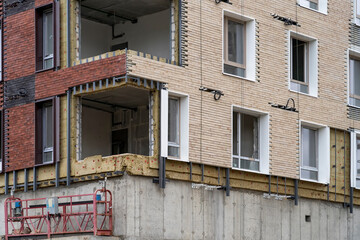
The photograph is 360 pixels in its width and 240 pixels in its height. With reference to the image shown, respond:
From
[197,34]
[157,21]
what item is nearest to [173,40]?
[197,34]

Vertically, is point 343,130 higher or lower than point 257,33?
lower

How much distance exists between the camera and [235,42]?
1575 inches

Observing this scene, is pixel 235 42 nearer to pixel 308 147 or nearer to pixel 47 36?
pixel 308 147

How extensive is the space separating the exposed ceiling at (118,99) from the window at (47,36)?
200 cm

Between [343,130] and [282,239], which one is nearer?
[282,239]

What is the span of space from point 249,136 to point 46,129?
A: 7953 mm

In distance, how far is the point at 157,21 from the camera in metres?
41.0

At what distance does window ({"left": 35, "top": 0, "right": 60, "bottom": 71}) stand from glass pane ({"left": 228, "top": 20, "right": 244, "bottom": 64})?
6692 millimetres

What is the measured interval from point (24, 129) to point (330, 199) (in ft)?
43.0

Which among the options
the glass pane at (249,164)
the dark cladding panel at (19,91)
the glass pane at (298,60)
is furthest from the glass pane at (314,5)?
the dark cladding panel at (19,91)

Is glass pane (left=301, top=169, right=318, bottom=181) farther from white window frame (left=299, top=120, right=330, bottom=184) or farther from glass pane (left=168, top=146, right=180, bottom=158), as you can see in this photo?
glass pane (left=168, top=146, right=180, bottom=158)

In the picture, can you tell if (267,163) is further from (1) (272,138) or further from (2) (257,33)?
(2) (257,33)

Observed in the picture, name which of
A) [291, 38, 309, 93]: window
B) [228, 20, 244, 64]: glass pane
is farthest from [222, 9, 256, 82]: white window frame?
[291, 38, 309, 93]: window

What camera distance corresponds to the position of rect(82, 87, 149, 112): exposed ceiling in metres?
37.7
